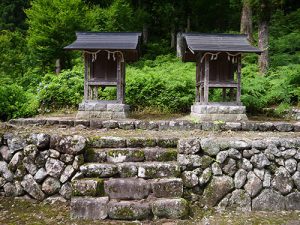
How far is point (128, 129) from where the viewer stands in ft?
27.1

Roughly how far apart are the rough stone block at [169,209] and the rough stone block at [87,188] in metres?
0.98

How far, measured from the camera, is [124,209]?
5148 millimetres

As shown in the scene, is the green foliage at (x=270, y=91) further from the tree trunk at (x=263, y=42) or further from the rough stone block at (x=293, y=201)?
the rough stone block at (x=293, y=201)

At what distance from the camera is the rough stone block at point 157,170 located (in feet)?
18.8

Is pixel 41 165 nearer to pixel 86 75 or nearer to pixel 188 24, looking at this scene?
pixel 86 75

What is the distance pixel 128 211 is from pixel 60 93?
26.3 ft

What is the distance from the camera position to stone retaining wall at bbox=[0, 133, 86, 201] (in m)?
5.96

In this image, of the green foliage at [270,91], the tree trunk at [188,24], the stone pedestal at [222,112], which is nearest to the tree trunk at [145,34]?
the tree trunk at [188,24]

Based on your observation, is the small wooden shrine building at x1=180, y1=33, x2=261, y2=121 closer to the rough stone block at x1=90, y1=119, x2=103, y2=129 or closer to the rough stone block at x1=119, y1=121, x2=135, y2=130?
the rough stone block at x1=119, y1=121, x2=135, y2=130

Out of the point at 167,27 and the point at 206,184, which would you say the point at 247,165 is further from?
the point at 167,27

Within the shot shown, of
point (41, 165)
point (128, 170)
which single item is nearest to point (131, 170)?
point (128, 170)

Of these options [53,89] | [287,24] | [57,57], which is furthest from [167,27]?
[53,89]

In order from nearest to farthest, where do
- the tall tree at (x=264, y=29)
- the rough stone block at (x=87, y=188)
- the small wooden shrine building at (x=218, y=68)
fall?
the rough stone block at (x=87, y=188), the small wooden shrine building at (x=218, y=68), the tall tree at (x=264, y=29)

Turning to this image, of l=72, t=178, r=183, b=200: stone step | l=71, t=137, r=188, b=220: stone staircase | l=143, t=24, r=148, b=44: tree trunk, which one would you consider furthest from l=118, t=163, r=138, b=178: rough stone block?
l=143, t=24, r=148, b=44: tree trunk
